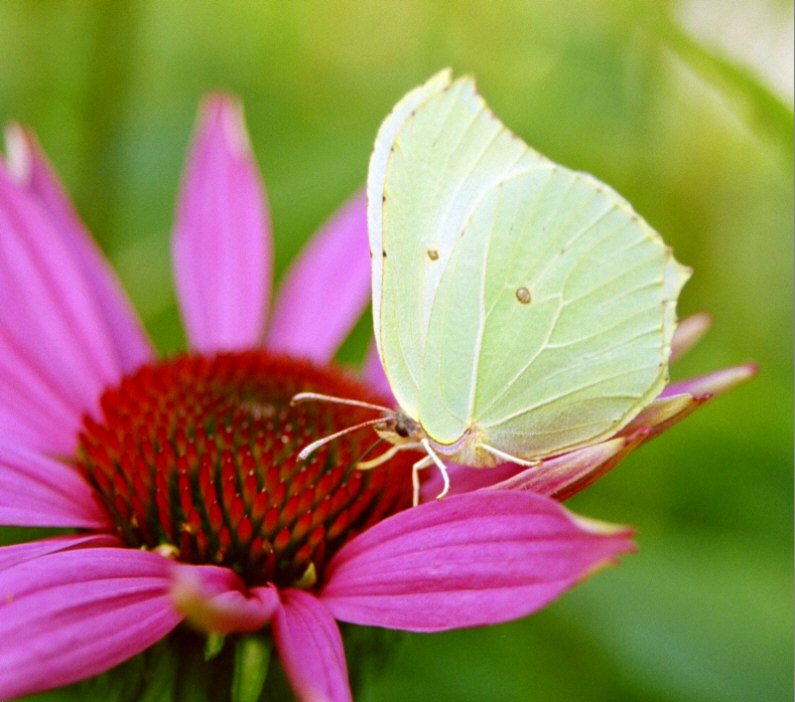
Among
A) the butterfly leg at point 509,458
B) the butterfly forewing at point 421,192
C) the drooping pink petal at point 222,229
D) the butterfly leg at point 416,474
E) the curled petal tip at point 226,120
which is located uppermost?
the curled petal tip at point 226,120

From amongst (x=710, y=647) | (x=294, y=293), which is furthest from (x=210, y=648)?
(x=294, y=293)

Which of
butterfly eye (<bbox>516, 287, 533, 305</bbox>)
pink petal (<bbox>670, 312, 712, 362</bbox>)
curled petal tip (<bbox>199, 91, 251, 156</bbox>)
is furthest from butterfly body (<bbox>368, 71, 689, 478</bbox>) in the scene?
curled petal tip (<bbox>199, 91, 251, 156</bbox>)

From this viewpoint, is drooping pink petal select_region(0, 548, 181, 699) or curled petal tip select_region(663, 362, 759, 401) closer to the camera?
drooping pink petal select_region(0, 548, 181, 699)

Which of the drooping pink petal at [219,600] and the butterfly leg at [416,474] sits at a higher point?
the butterfly leg at [416,474]

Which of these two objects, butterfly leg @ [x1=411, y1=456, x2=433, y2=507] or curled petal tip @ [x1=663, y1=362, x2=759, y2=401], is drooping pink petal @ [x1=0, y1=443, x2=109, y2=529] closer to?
butterfly leg @ [x1=411, y1=456, x2=433, y2=507]

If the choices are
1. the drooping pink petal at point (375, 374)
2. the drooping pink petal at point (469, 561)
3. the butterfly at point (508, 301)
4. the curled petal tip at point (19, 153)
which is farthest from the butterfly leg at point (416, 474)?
the curled petal tip at point (19, 153)

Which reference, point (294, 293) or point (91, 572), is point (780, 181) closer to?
Result: point (294, 293)

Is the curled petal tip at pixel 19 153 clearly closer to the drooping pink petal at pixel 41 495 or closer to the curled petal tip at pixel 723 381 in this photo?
the drooping pink petal at pixel 41 495

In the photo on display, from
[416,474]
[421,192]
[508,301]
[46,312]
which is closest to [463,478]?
[416,474]
